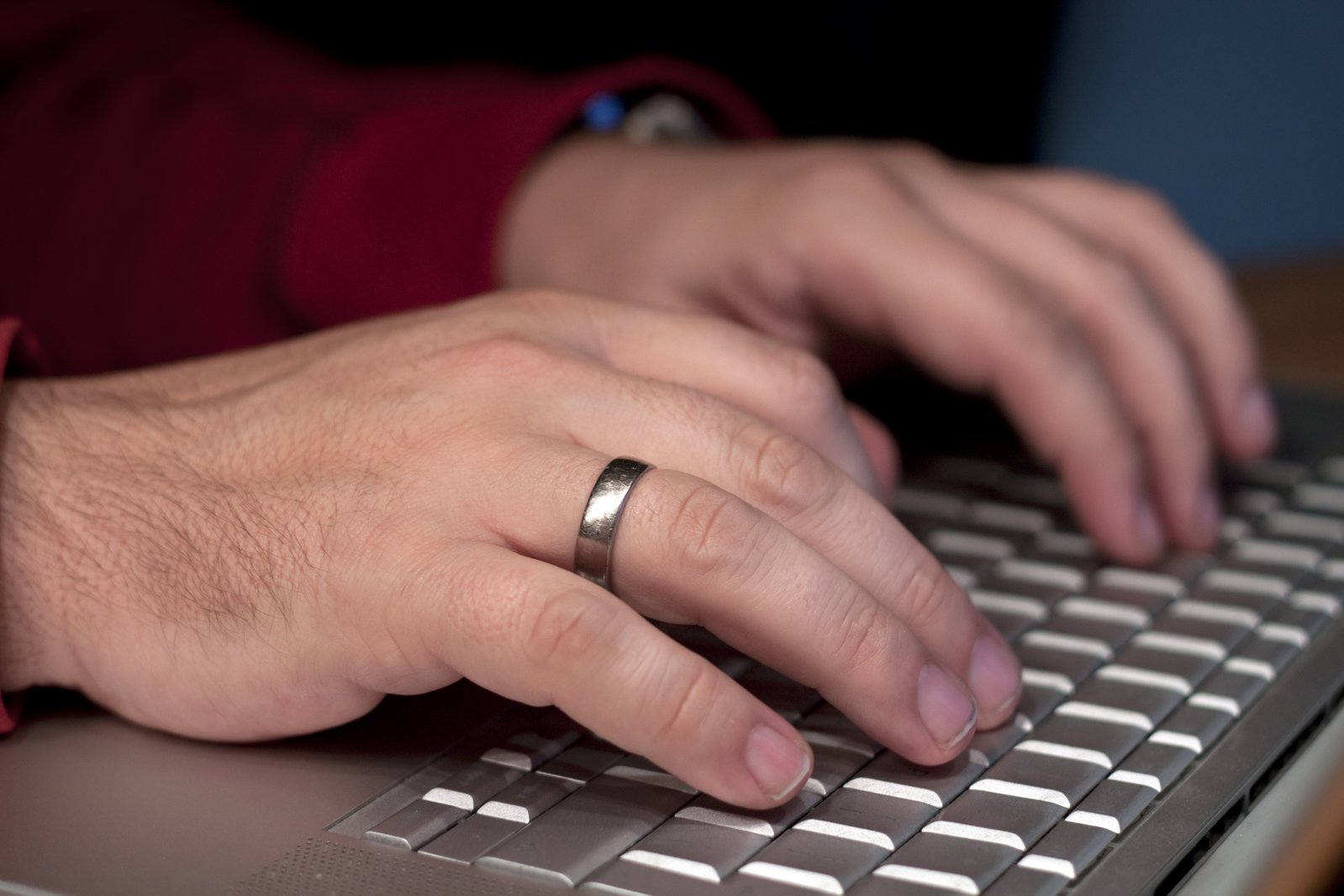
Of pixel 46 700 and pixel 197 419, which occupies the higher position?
pixel 197 419

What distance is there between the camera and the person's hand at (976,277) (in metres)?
0.78

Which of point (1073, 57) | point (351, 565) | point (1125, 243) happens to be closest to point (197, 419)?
point (351, 565)

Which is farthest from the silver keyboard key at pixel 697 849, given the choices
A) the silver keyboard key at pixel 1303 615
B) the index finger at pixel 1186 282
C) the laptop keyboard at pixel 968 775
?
the index finger at pixel 1186 282

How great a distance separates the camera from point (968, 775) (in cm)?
49

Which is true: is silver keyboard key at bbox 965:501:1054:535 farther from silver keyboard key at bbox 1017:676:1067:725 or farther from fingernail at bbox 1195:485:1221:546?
silver keyboard key at bbox 1017:676:1067:725

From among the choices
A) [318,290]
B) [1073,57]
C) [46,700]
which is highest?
[1073,57]

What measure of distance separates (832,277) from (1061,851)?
454mm

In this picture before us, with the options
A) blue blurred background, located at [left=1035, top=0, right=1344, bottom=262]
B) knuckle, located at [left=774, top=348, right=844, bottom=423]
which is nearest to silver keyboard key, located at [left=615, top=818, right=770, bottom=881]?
knuckle, located at [left=774, top=348, right=844, bottom=423]

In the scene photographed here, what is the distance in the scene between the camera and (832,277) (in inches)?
32.3

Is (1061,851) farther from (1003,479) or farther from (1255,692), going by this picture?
(1003,479)

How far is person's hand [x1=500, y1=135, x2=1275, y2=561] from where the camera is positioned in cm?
78

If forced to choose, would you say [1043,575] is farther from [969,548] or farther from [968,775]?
[968,775]

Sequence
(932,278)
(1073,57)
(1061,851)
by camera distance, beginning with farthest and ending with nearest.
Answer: (1073,57), (932,278), (1061,851)

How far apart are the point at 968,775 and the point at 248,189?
68cm
